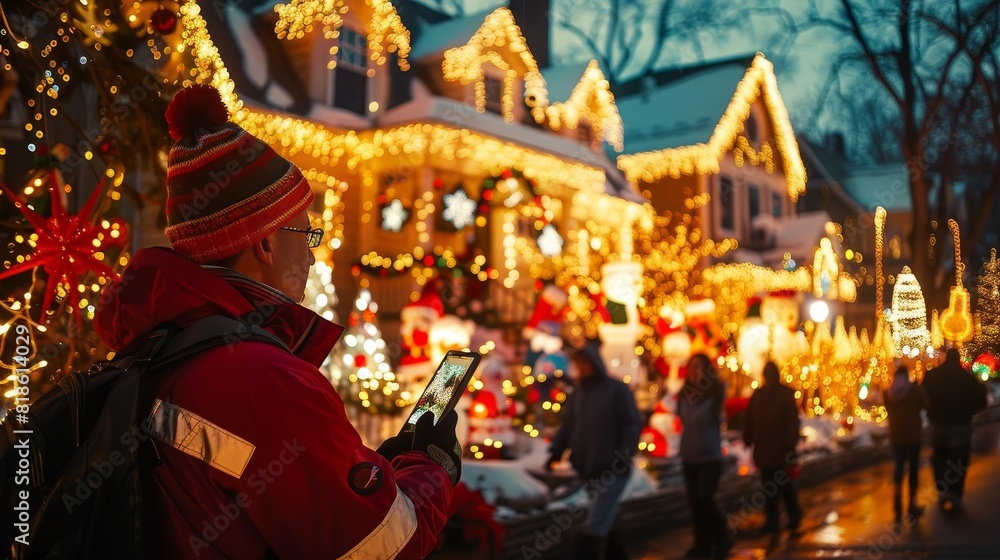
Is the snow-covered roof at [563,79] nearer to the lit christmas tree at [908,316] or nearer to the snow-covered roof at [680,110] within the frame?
the snow-covered roof at [680,110]

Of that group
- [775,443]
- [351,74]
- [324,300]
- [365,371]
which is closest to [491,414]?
[365,371]

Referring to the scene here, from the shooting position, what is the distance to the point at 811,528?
9078 mm

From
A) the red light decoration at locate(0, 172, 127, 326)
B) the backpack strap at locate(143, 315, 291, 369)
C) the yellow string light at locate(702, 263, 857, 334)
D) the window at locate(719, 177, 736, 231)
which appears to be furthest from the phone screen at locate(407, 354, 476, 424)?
the window at locate(719, 177, 736, 231)

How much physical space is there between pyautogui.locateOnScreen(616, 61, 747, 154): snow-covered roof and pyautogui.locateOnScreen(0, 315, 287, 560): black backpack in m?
19.3

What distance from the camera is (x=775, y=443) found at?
8883 mm

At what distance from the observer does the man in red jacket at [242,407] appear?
5.57 ft

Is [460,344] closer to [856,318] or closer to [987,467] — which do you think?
[856,318]

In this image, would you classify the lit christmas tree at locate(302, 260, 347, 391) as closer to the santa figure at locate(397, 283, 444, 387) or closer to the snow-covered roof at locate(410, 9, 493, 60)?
the santa figure at locate(397, 283, 444, 387)

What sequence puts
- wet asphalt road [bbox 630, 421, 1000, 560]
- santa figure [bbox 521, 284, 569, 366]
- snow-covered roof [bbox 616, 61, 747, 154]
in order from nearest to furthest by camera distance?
1. wet asphalt road [bbox 630, 421, 1000, 560]
2. santa figure [bbox 521, 284, 569, 366]
3. snow-covered roof [bbox 616, 61, 747, 154]

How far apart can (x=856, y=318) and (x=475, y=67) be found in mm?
7845

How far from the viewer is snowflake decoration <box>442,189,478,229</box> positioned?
37.0 feet

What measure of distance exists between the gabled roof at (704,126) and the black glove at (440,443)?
60.9 feet

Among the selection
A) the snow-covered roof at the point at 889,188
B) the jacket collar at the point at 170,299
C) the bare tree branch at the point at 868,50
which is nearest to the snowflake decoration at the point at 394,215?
the snow-covered roof at the point at 889,188

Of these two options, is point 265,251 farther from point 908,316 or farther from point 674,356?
point 674,356
